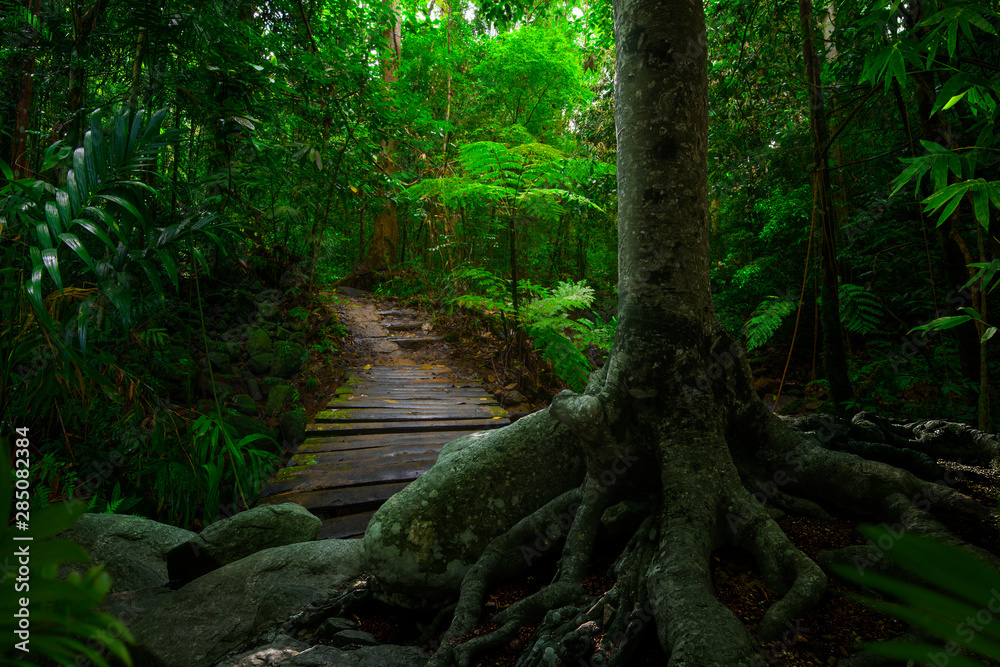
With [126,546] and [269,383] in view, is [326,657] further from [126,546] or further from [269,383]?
[269,383]

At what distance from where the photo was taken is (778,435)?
6.54 ft

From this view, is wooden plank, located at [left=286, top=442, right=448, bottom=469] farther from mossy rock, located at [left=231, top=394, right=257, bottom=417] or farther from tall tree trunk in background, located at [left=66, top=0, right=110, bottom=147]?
tall tree trunk in background, located at [left=66, top=0, right=110, bottom=147]

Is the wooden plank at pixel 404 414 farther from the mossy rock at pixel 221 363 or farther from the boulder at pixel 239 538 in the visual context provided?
the boulder at pixel 239 538

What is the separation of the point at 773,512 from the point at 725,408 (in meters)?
0.44

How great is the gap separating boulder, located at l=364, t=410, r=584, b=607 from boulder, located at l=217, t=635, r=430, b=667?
0.28m

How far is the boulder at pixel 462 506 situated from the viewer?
2.09 m

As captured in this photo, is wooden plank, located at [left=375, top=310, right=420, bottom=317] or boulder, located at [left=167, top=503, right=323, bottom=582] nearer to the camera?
boulder, located at [left=167, top=503, right=323, bottom=582]

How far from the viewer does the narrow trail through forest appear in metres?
3.60

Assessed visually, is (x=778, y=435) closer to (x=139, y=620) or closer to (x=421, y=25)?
(x=139, y=620)

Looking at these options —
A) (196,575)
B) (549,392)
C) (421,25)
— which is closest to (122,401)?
(196,575)

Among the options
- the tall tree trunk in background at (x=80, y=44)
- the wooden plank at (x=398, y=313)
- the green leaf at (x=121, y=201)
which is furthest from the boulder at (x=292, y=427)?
the wooden plank at (x=398, y=313)

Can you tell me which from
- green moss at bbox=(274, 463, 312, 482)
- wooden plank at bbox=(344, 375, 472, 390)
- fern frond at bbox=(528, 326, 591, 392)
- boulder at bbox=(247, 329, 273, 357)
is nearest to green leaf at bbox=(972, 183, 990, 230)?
fern frond at bbox=(528, 326, 591, 392)

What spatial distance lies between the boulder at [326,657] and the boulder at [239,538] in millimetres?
990

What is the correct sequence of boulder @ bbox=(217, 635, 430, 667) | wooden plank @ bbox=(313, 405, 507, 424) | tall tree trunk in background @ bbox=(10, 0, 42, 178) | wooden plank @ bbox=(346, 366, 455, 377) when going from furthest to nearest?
wooden plank @ bbox=(346, 366, 455, 377) → wooden plank @ bbox=(313, 405, 507, 424) → tall tree trunk in background @ bbox=(10, 0, 42, 178) → boulder @ bbox=(217, 635, 430, 667)
